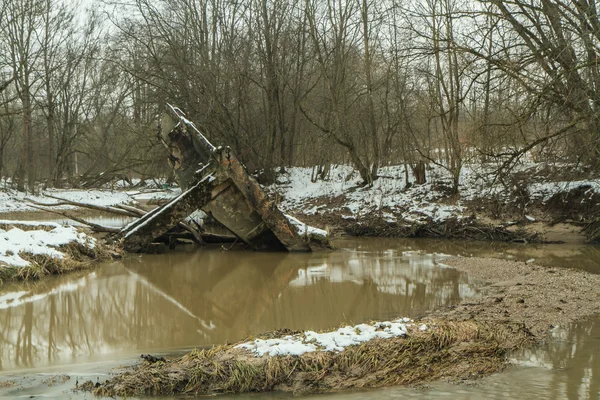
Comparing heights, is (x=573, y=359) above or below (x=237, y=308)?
above

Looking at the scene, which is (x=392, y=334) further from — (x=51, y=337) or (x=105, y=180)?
(x=105, y=180)

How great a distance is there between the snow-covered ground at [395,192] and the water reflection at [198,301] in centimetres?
638

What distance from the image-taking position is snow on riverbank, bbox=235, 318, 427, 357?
16.7ft

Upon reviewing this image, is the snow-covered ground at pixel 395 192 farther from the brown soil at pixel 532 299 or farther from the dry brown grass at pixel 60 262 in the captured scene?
the dry brown grass at pixel 60 262

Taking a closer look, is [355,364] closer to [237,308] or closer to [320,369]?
[320,369]

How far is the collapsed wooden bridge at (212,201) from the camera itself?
45.8ft

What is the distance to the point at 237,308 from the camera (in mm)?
8969

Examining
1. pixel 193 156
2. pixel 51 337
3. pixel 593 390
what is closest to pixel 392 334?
pixel 593 390

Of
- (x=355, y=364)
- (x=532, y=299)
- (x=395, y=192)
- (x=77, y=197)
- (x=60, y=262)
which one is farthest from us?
(x=77, y=197)

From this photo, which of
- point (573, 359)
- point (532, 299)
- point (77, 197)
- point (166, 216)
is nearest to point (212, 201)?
point (166, 216)

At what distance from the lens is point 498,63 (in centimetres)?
1321

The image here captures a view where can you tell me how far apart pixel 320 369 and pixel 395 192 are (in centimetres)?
1849

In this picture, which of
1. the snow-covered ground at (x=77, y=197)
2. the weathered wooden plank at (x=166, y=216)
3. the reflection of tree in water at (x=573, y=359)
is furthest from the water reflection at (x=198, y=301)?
the snow-covered ground at (x=77, y=197)

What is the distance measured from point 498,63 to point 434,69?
36.3 ft
